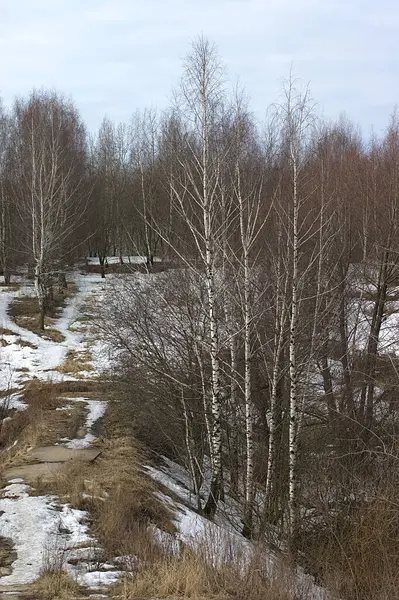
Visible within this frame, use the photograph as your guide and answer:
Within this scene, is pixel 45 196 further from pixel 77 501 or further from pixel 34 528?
pixel 34 528

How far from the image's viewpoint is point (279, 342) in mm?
10094

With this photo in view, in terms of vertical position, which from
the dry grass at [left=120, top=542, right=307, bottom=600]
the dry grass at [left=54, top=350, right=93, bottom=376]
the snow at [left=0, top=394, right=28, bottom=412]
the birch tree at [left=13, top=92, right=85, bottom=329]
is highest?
the birch tree at [left=13, top=92, right=85, bottom=329]

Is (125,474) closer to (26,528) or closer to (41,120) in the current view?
(26,528)

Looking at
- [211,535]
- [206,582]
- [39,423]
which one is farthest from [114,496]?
[39,423]

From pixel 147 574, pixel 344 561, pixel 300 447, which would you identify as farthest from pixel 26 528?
pixel 300 447

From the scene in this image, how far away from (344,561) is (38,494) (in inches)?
184

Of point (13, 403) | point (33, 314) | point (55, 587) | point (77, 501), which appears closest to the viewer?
point (55, 587)

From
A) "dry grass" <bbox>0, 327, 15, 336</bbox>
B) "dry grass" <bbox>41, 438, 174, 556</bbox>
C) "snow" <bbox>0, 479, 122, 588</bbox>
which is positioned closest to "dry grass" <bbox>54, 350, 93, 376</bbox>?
"dry grass" <bbox>0, 327, 15, 336</bbox>

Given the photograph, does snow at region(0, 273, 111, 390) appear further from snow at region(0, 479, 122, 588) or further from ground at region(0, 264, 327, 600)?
snow at region(0, 479, 122, 588)

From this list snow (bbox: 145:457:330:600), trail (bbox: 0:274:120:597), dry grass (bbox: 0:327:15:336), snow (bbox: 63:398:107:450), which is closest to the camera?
trail (bbox: 0:274:120:597)

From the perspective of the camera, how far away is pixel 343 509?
1000 centimetres

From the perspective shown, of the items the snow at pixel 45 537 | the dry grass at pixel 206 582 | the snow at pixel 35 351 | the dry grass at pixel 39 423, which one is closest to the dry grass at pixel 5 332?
the snow at pixel 35 351

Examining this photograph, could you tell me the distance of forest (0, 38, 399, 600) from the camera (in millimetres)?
9844

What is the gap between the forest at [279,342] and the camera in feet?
32.3
